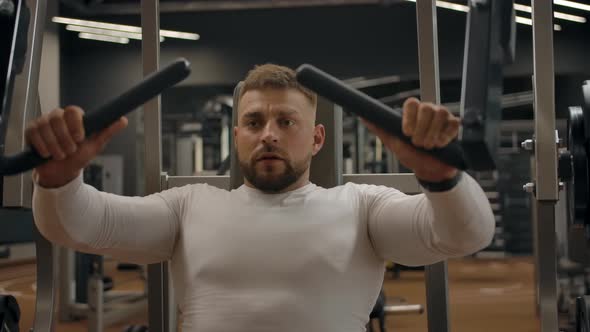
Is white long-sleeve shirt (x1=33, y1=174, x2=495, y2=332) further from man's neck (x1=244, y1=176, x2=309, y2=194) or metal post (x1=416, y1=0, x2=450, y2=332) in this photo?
metal post (x1=416, y1=0, x2=450, y2=332)

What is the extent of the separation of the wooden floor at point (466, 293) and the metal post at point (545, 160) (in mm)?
2061

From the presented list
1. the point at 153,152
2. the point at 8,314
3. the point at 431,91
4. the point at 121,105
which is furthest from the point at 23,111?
the point at 431,91

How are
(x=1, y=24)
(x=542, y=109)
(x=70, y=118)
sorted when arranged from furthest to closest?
(x=542, y=109) → (x=1, y=24) → (x=70, y=118)

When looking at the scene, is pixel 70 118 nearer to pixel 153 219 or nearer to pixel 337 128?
pixel 153 219

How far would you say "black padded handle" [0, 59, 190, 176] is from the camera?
2.97 feet

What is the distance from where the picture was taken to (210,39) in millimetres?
8734

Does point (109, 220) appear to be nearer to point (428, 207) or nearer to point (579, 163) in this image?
point (428, 207)

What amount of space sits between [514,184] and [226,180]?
7.72m

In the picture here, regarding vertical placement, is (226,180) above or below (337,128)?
below

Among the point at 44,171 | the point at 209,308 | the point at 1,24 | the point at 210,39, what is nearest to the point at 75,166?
the point at 44,171

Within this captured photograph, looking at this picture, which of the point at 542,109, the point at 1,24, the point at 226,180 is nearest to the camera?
the point at 1,24

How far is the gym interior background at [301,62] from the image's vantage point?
8.18 m

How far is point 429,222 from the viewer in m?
1.30

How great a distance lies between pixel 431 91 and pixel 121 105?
4.03 feet
